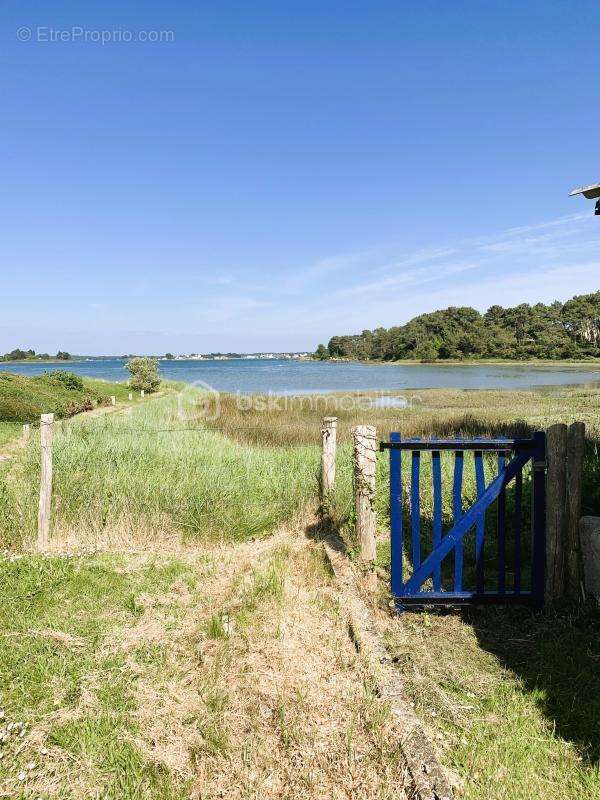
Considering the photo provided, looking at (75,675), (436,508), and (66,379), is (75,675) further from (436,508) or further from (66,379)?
(66,379)

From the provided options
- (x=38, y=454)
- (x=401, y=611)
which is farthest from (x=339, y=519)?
(x=38, y=454)

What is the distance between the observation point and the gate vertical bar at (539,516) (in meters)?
4.15

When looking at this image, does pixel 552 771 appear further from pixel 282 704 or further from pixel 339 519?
pixel 339 519

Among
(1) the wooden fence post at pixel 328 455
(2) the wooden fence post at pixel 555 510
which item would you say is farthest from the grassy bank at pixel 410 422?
(2) the wooden fence post at pixel 555 510

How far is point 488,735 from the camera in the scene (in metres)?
2.84

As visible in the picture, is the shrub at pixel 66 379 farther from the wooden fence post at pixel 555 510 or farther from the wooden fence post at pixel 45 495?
the wooden fence post at pixel 555 510

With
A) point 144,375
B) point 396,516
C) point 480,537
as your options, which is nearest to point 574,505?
point 480,537

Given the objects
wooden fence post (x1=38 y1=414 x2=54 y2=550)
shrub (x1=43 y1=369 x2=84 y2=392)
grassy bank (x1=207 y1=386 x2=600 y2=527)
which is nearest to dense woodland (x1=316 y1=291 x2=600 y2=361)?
grassy bank (x1=207 y1=386 x2=600 y2=527)

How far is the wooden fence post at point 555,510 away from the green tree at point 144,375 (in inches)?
1581

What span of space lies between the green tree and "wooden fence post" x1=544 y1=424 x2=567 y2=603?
40157 mm

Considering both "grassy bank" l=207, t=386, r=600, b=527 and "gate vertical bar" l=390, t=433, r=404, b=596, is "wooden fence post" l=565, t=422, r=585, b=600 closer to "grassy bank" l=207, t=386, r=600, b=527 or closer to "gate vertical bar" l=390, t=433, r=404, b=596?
"grassy bank" l=207, t=386, r=600, b=527

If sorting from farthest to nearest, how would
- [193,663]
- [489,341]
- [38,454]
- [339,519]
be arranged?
[489,341]
[38,454]
[339,519]
[193,663]

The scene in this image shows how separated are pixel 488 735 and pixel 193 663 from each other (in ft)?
7.07

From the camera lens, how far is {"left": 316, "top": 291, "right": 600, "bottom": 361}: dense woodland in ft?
316
